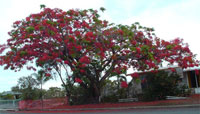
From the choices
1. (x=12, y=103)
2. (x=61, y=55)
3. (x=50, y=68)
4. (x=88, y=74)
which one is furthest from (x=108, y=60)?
Result: (x=12, y=103)

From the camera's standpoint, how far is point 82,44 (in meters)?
18.5

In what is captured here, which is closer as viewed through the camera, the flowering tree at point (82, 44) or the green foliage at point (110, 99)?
the flowering tree at point (82, 44)

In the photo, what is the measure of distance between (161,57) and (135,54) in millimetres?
2071

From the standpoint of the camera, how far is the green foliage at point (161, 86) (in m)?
20.2

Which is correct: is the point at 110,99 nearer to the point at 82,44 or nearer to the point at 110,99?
the point at 110,99

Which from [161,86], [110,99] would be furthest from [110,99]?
[161,86]

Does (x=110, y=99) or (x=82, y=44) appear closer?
(x=82, y=44)

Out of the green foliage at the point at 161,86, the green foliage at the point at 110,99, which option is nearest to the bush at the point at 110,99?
the green foliage at the point at 110,99

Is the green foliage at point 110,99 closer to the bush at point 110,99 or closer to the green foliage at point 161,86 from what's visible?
the bush at point 110,99

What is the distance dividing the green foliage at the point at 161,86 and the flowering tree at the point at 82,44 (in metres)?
1.74

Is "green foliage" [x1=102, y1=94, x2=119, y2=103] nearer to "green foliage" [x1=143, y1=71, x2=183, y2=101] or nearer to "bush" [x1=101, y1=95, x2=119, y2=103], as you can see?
"bush" [x1=101, y1=95, x2=119, y2=103]

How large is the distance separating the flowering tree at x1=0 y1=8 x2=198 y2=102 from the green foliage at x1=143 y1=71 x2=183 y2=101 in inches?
68.4

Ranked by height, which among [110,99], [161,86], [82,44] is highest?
[82,44]

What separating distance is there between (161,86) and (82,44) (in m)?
7.92
